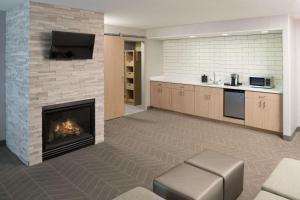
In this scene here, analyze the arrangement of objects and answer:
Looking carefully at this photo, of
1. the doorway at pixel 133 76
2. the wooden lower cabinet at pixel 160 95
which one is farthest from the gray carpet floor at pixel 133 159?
the doorway at pixel 133 76

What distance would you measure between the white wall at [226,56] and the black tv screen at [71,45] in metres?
3.75

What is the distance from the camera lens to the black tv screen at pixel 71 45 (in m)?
3.92

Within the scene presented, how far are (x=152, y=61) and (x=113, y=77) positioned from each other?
5.53ft

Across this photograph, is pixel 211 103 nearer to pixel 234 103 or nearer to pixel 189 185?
pixel 234 103

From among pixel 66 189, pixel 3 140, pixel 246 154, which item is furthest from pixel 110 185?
pixel 3 140

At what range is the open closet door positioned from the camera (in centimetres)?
654

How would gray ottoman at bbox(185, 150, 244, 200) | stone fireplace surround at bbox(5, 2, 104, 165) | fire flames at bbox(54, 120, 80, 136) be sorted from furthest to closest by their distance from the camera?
fire flames at bbox(54, 120, 80, 136) → stone fireplace surround at bbox(5, 2, 104, 165) → gray ottoman at bbox(185, 150, 244, 200)

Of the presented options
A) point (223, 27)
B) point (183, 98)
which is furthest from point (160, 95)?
point (223, 27)

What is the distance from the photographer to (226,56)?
6641mm

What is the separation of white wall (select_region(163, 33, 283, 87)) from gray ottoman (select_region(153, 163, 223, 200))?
4.17m

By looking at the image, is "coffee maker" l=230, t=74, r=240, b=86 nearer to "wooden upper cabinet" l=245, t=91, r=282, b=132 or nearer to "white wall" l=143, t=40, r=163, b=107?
"wooden upper cabinet" l=245, t=91, r=282, b=132

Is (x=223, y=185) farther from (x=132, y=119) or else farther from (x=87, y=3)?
(x=132, y=119)

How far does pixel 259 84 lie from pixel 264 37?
3.74 ft

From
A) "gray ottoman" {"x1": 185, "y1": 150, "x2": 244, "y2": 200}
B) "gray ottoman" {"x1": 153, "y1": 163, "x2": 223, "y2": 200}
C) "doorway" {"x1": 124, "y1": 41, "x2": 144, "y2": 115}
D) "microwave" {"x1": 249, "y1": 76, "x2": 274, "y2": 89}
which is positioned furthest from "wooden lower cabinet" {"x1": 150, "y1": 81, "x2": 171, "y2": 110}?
"gray ottoman" {"x1": 153, "y1": 163, "x2": 223, "y2": 200}
